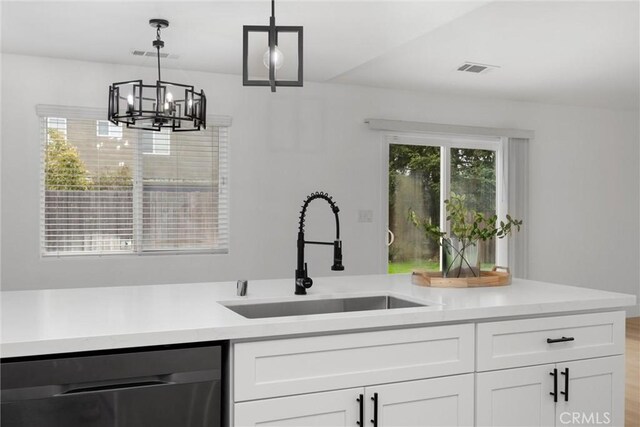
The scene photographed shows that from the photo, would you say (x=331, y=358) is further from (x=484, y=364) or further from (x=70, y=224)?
(x=70, y=224)

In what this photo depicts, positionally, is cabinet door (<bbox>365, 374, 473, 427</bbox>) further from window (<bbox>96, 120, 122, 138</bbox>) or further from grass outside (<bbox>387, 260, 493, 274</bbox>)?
grass outside (<bbox>387, 260, 493, 274</bbox>)

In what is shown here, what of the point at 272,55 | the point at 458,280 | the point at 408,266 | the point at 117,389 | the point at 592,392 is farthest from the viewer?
the point at 408,266

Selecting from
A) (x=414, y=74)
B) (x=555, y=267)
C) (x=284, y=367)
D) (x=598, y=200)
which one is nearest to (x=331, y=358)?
(x=284, y=367)

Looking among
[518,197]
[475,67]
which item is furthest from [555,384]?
[518,197]

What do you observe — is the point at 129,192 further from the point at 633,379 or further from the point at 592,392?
the point at 633,379

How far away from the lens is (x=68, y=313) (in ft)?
6.05

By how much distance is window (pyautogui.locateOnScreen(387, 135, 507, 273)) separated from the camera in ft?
18.6

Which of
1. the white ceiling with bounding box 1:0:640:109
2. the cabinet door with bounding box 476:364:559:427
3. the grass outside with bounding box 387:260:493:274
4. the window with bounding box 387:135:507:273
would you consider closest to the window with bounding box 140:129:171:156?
the white ceiling with bounding box 1:0:640:109

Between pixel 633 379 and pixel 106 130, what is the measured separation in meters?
4.25

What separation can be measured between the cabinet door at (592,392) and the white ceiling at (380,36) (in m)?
1.80

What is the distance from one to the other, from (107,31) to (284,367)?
8.92 ft

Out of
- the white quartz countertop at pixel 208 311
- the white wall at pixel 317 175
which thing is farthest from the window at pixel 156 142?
the white quartz countertop at pixel 208 311

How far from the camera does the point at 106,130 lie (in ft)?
15.0

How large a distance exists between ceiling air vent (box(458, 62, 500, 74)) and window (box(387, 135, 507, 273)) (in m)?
1.07
